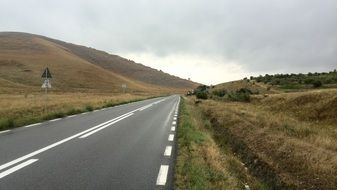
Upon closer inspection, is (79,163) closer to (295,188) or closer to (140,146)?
(140,146)

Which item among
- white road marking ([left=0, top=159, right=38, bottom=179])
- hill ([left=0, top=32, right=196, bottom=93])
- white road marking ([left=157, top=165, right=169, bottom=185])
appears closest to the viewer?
white road marking ([left=157, top=165, right=169, bottom=185])

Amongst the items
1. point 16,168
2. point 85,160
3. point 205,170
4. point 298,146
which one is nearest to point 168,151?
point 85,160

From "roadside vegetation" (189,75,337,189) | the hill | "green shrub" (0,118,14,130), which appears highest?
the hill

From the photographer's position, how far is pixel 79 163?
29.6ft

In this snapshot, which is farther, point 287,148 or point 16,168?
point 287,148

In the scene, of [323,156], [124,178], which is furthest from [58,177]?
→ [323,156]

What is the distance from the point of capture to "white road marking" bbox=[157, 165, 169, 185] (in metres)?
7.55

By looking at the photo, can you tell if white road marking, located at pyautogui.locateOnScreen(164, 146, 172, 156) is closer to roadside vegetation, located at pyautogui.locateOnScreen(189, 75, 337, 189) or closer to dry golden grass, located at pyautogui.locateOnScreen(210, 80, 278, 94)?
roadside vegetation, located at pyautogui.locateOnScreen(189, 75, 337, 189)

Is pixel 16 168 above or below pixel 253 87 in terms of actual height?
below

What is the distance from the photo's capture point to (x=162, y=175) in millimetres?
8141

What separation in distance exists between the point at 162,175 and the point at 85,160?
2.12m

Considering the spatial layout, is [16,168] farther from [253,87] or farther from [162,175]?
[253,87]

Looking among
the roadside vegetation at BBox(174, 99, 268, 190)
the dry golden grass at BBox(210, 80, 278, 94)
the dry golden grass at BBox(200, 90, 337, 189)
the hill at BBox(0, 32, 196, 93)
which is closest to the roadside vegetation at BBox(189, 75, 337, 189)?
the dry golden grass at BBox(200, 90, 337, 189)

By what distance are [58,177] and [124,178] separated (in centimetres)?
116
